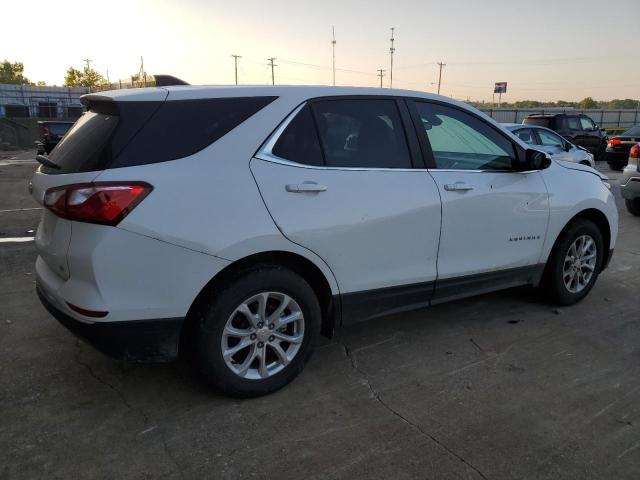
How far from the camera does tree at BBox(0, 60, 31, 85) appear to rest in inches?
3819

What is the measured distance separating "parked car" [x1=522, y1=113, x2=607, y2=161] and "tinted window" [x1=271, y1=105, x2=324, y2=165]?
15536 mm

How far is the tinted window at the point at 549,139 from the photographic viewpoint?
13.3 m

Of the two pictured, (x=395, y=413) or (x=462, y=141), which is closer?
(x=395, y=413)

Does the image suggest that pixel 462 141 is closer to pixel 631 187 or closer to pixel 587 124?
pixel 631 187

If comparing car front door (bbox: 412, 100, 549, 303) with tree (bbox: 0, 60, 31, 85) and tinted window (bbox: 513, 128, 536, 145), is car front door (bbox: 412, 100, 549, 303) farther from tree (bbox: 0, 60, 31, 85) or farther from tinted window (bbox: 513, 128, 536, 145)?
tree (bbox: 0, 60, 31, 85)

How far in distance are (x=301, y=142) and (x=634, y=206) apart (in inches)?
324

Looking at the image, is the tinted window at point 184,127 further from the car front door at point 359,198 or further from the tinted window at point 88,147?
the car front door at point 359,198

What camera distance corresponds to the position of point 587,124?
19234 mm

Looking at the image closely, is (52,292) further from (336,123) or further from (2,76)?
(2,76)

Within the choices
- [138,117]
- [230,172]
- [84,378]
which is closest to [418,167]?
[230,172]

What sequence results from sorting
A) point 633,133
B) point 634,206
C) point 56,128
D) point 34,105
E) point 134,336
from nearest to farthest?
point 134,336 → point 634,206 → point 633,133 → point 56,128 → point 34,105

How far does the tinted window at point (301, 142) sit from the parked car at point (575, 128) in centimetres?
1554

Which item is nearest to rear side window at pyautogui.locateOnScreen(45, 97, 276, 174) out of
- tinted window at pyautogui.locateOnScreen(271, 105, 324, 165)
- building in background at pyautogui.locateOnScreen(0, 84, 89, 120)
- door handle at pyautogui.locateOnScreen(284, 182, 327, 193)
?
tinted window at pyautogui.locateOnScreen(271, 105, 324, 165)

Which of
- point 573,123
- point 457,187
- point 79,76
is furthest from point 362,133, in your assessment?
point 79,76
